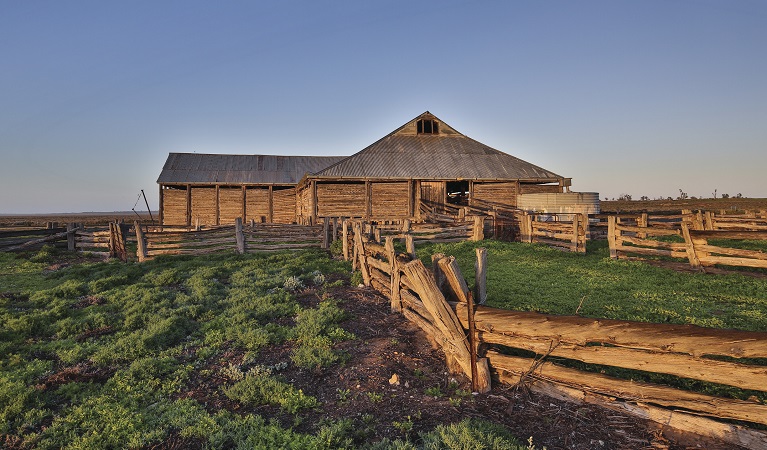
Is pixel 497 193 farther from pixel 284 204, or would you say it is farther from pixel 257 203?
pixel 257 203

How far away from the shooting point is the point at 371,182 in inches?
1002

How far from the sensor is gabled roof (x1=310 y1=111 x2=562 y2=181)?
81.5 feet

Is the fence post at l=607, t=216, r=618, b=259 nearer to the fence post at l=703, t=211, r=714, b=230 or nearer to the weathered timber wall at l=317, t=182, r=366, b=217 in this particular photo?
the fence post at l=703, t=211, r=714, b=230

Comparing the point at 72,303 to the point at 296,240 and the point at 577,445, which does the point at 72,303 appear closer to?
the point at 296,240

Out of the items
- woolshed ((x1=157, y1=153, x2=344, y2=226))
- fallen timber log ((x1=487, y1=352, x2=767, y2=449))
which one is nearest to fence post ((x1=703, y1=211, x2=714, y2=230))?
fallen timber log ((x1=487, y1=352, x2=767, y2=449))

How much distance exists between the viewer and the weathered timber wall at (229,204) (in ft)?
101

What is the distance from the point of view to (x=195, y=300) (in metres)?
8.95

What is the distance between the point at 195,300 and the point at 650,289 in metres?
10.5

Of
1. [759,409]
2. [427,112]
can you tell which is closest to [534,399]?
[759,409]

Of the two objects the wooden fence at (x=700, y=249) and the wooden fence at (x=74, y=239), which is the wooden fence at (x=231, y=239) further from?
the wooden fence at (x=700, y=249)

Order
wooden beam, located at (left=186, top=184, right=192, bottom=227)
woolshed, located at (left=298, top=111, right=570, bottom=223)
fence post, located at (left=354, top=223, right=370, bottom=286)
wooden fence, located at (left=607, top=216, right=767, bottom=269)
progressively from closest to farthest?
wooden fence, located at (left=607, top=216, right=767, bottom=269), fence post, located at (left=354, top=223, right=370, bottom=286), woolshed, located at (left=298, top=111, right=570, bottom=223), wooden beam, located at (left=186, top=184, right=192, bottom=227)

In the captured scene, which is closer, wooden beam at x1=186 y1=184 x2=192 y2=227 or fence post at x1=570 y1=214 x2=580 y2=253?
fence post at x1=570 y1=214 x2=580 y2=253

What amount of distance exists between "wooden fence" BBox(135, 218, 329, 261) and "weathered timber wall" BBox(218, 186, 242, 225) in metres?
14.2

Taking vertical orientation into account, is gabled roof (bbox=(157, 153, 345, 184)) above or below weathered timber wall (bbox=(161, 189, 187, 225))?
above
